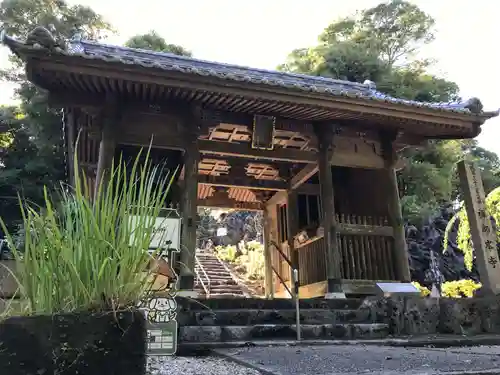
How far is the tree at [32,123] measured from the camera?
14.9 meters

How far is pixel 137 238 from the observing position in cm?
190

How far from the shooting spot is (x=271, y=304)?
19.5 ft

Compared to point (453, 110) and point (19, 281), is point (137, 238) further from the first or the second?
point (453, 110)

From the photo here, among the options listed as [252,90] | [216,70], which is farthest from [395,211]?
[216,70]

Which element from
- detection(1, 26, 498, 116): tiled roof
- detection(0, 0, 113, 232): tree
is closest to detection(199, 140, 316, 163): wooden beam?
detection(1, 26, 498, 116): tiled roof

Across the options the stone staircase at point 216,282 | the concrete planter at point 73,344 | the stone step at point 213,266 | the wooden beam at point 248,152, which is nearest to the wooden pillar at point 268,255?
the stone staircase at point 216,282

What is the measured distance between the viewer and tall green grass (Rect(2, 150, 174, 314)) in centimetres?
173

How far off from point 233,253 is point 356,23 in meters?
15.1

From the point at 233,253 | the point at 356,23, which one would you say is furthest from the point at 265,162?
the point at 356,23

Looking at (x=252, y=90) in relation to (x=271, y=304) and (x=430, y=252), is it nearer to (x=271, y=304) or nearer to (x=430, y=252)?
(x=271, y=304)

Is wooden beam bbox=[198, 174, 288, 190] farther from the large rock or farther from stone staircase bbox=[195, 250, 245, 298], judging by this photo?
the large rock

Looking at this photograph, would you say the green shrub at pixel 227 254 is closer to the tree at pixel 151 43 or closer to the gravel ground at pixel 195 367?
the tree at pixel 151 43

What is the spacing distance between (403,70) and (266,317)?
20.0 m

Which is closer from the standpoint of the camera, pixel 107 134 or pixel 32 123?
pixel 107 134
